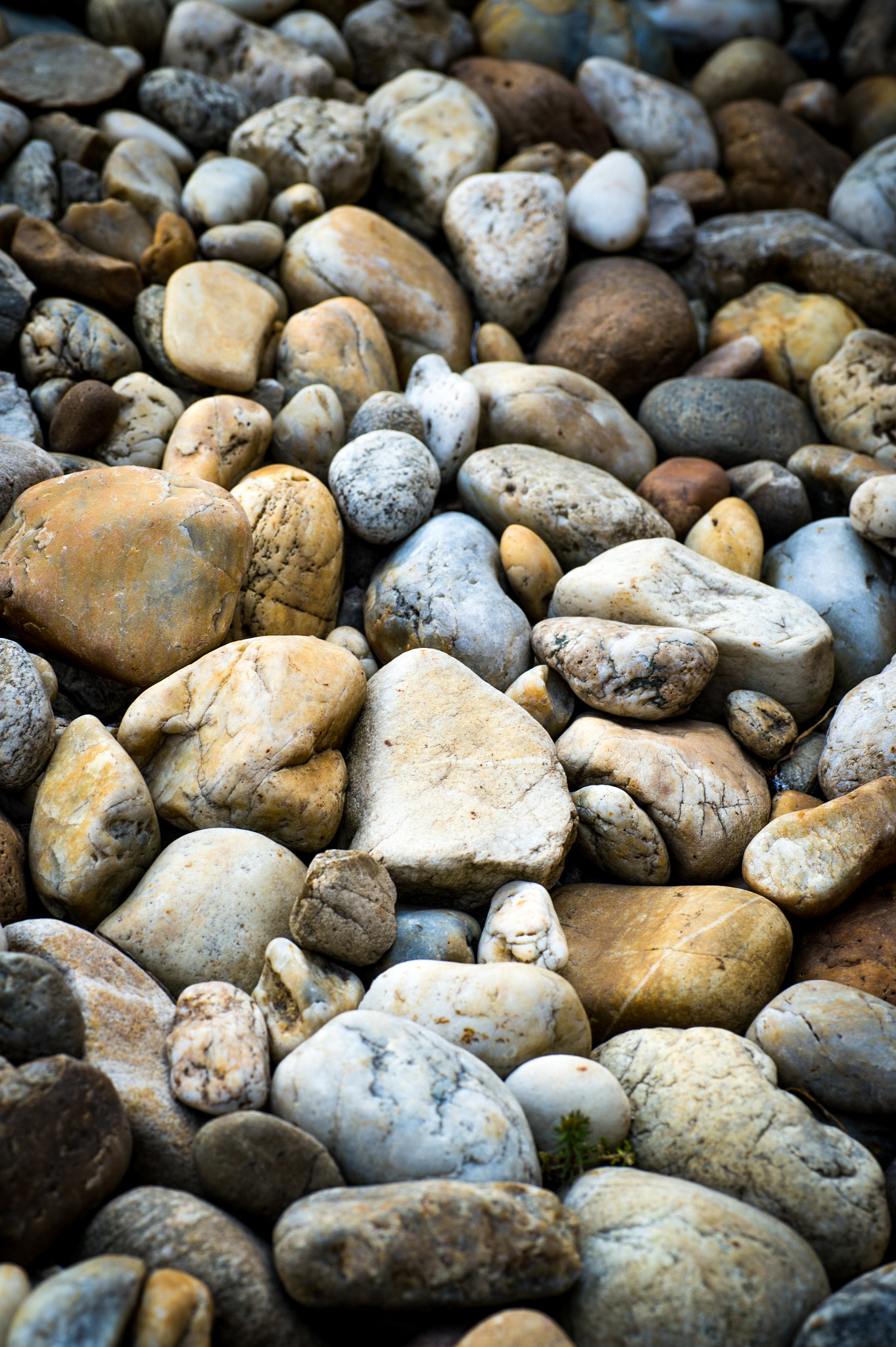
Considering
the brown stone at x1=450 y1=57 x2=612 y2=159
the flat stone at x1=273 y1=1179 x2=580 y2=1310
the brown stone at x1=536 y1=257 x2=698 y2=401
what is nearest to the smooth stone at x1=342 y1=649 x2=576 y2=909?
the flat stone at x1=273 y1=1179 x2=580 y2=1310

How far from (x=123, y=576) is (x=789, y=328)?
4.03 meters

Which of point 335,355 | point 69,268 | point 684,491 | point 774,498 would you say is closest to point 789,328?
point 774,498

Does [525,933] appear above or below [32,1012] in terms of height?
above

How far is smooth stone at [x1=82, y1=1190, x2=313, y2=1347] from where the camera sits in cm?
189

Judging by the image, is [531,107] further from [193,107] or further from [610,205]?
[193,107]

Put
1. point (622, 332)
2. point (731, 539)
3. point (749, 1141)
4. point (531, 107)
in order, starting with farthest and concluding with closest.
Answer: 1. point (531, 107)
2. point (622, 332)
3. point (731, 539)
4. point (749, 1141)

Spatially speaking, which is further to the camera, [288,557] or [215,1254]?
[288,557]

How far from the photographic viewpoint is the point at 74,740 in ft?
9.71

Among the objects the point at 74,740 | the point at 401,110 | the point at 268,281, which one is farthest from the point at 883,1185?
the point at 401,110

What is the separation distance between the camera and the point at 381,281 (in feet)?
15.1

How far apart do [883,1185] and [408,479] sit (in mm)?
2882

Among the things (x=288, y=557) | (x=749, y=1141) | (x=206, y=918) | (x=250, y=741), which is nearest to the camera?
(x=749, y=1141)

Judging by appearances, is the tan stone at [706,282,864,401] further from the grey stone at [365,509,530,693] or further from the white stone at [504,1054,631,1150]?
the white stone at [504,1054,631,1150]

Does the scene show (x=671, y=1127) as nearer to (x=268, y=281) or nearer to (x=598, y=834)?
(x=598, y=834)
